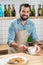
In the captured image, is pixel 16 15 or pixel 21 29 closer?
pixel 21 29

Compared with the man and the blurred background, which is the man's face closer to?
the man

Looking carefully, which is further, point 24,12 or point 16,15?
point 16,15

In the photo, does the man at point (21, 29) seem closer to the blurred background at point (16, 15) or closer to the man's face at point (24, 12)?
the man's face at point (24, 12)

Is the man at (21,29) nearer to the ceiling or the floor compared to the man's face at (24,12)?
nearer to the floor

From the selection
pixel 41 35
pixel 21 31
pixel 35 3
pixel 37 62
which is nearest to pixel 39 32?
pixel 41 35

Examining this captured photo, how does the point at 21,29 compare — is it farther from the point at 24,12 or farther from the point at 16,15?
the point at 16,15

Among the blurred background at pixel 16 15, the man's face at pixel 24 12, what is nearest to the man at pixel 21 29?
the man's face at pixel 24 12

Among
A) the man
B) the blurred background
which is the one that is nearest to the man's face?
the man

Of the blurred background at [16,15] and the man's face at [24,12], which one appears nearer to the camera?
the man's face at [24,12]

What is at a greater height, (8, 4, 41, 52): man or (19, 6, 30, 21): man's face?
(19, 6, 30, 21): man's face

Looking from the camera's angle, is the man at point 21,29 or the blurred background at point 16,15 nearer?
the man at point 21,29

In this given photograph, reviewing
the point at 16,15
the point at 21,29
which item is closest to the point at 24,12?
the point at 21,29

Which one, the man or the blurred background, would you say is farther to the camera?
the blurred background

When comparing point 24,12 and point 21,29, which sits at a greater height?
point 24,12
